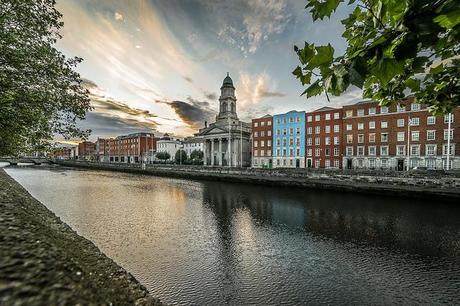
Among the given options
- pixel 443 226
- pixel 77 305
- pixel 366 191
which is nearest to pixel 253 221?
pixel 443 226

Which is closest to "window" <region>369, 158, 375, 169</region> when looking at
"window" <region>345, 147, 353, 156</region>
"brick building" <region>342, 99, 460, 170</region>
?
"brick building" <region>342, 99, 460, 170</region>

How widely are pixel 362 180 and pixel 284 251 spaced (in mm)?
20731

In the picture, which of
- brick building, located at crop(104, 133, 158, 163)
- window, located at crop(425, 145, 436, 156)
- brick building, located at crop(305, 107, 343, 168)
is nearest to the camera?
window, located at crop(425, 145, 436, 156)

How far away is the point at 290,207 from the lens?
57.4 feet

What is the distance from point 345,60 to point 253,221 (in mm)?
12657

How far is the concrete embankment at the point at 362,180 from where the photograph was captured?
64.8 ft

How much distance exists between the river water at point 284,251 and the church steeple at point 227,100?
214ft

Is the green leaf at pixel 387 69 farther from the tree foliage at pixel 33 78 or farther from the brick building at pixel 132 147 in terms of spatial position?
the brick building at pixel 132 147

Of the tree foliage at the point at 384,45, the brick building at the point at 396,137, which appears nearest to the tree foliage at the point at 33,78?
the tree foliage at the point at 384,45

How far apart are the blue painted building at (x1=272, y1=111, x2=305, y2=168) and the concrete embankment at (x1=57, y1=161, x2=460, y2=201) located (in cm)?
2260

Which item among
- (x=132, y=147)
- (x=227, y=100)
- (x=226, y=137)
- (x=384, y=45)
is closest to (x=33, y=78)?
(x=384, y=45)

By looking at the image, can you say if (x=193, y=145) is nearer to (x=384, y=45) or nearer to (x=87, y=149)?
(x=87, y=149)

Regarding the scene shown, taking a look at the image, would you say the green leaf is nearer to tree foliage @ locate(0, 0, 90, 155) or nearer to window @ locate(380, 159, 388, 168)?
tree foliage @ locate(0, 0, 90, 155)

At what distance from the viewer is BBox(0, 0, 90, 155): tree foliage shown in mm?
6605
